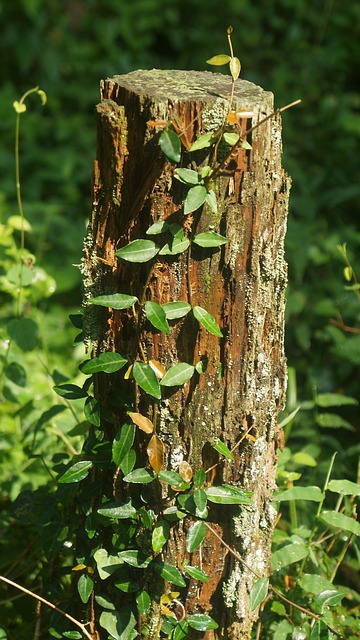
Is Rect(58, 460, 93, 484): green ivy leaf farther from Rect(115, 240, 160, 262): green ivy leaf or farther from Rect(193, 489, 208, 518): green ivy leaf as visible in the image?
Rect(115, 240, 160, 262): green ivy leaf

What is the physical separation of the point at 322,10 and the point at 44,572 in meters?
5.91

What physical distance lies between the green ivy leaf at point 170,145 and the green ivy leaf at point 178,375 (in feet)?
1.73

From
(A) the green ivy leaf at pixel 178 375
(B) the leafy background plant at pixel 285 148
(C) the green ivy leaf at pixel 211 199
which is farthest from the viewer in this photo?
(B) the leafy background plant at pixel 285 148

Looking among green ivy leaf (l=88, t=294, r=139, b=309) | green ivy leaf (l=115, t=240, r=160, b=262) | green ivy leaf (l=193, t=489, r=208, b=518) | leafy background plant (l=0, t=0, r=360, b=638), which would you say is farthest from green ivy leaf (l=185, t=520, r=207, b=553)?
leafy background plant (l=0, t=0, r=360, b=638)

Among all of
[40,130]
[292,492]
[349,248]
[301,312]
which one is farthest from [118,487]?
[40,130]

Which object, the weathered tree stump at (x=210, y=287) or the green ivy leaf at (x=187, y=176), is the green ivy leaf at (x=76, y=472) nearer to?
the weathered tree stump at (x=210, y=287)

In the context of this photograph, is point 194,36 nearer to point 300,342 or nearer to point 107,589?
point 300,342

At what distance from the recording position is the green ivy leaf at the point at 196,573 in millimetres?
2021

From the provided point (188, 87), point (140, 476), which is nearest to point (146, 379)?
point (140, 476)

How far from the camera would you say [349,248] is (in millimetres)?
4906

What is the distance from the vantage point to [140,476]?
1.97 meters

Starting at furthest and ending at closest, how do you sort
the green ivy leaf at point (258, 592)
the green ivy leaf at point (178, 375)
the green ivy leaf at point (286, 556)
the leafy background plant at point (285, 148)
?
the leafy background plant at point (285, 148) → the green ivy leaf at point (286, 556) → the green ivy leaf at point (258, 592) → the green ivy leaf at point (178, 375)

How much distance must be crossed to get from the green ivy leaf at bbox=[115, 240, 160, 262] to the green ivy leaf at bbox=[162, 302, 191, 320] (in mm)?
127

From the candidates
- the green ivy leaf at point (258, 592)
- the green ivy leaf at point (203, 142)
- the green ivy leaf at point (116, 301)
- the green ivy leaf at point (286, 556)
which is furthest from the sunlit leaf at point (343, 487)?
the green ivy leaf at point (203, 142)
